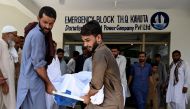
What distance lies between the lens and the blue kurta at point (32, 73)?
3.61 m

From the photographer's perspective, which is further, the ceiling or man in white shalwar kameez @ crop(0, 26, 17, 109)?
the ceiling

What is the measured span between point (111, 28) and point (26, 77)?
8.28 metres

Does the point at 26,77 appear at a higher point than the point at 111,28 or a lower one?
lower

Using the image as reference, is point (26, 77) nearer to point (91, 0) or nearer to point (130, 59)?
point (91, 0)

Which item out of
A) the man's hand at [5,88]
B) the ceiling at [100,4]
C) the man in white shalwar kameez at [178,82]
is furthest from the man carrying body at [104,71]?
the ceiling at [100,4]

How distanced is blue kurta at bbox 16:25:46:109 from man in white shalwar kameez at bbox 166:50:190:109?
20.1 feet

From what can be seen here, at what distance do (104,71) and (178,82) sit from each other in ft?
20.9

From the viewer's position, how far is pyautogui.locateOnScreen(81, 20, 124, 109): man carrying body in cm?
322

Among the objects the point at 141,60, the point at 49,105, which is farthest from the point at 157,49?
the point at 49,105

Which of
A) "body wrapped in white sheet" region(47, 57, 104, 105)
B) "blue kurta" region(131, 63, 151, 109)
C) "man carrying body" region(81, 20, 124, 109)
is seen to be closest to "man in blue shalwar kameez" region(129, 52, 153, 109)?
"blue kurta" region(131, 63, 151, 109)

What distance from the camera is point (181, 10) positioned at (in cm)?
1146

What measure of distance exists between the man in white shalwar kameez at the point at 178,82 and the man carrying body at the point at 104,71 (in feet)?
20.3

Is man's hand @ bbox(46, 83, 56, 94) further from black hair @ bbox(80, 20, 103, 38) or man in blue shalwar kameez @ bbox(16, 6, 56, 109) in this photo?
black hair @ bbox(80, 20, 103, 38)

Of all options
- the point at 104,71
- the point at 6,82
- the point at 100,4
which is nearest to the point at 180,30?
the point at 100,4
